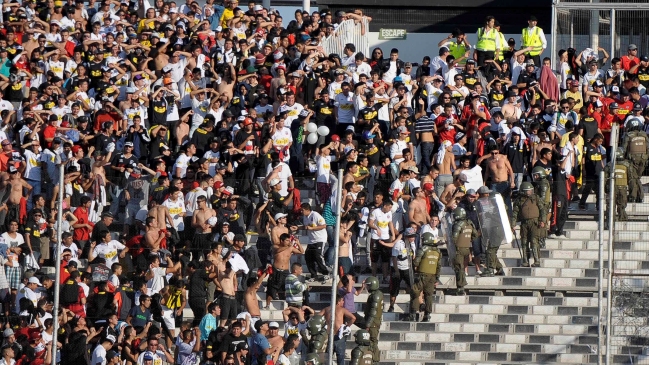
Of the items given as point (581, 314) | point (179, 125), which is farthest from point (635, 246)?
point (179, 125)

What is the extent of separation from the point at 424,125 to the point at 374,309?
242 inches

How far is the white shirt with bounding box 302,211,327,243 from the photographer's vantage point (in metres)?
23.4

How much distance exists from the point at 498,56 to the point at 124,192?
10529 millimetres

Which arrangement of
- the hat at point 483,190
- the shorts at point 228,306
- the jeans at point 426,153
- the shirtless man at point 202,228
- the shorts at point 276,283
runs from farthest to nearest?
the jeans at point 426,153 < the hat at point 483,190 < the shirtless man at point 202,228 < the shorts at point 276,283 < the shorts at point 228,306

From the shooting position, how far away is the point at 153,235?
2286 cm

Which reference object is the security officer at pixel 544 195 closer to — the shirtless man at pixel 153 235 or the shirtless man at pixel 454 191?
the shirtless man at pixel 454 191

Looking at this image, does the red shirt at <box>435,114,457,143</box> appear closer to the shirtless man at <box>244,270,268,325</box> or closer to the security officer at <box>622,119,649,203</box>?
the security officer at <box>622,119,649,203</box>

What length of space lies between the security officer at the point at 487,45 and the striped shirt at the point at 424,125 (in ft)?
13.1

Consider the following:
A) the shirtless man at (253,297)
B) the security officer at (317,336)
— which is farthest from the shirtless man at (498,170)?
the shirtless man at (253,297)

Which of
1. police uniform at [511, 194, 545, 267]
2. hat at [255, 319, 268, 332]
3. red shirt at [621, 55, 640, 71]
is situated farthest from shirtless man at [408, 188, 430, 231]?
red shirt at [621, 55, 640, 71]

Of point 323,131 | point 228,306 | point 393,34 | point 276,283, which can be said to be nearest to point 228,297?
point 228,306

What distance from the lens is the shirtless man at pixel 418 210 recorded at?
24.4 metres

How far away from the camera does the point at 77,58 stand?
31.8 meters

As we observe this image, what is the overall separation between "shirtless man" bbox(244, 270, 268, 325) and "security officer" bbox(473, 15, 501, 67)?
10889 millimetres
